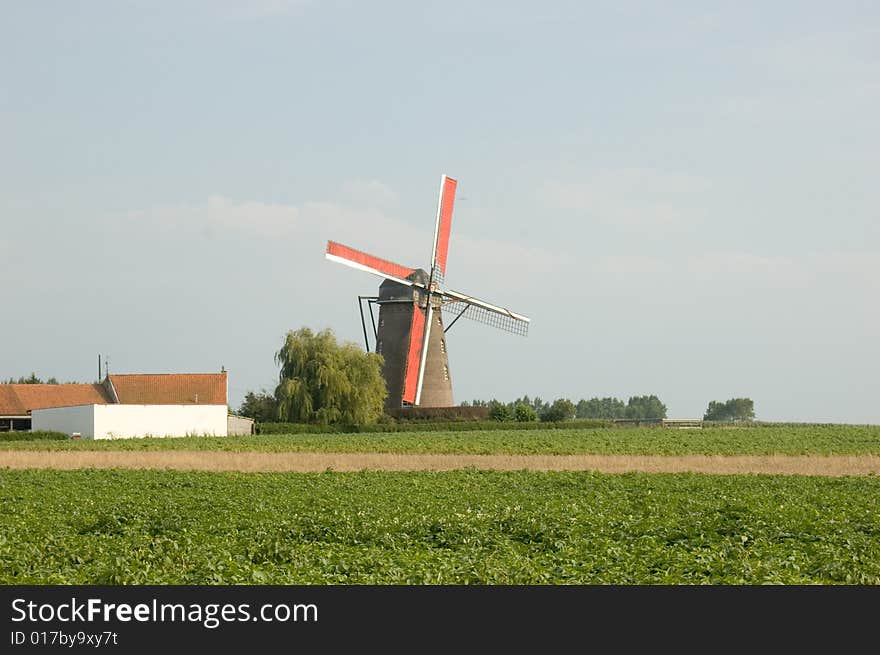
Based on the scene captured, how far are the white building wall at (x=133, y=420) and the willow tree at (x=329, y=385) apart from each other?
21.5 ft

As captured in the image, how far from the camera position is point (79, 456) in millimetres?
42875

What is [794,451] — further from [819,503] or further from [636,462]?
[819,503]

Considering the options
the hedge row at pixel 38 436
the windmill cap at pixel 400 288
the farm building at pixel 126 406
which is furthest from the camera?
the windmill cap at pixel 400 288

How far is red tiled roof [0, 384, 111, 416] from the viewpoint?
73.7m

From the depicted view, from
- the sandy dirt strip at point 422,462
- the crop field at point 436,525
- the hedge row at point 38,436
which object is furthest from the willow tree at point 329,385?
the crop field at point 436,525

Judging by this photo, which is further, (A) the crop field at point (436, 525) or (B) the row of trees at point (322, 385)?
(B) the row of trees at point (322, 385)

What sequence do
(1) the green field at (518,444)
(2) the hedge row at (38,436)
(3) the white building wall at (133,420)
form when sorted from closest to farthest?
(1) the green field at (518,444) → (2) the hedge row at (38,436) → (3) the white building wall at (133,420)

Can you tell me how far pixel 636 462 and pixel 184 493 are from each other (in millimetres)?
19087

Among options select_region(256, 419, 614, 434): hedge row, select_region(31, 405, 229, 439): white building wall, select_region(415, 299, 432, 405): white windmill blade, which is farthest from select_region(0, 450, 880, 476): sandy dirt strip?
select_region(256, 419, 614, 434): hedge row

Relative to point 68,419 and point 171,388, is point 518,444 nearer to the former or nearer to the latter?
point 68,419

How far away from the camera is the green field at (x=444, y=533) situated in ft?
45.4

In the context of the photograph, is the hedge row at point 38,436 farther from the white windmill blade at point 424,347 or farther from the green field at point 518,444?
the white windmill blade at point 424,347

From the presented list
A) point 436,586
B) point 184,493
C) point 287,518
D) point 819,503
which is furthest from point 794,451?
point 436,586

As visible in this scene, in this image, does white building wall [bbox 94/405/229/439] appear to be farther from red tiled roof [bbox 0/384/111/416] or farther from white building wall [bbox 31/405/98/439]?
red tiled roof [bbox 0/384/111/416]
